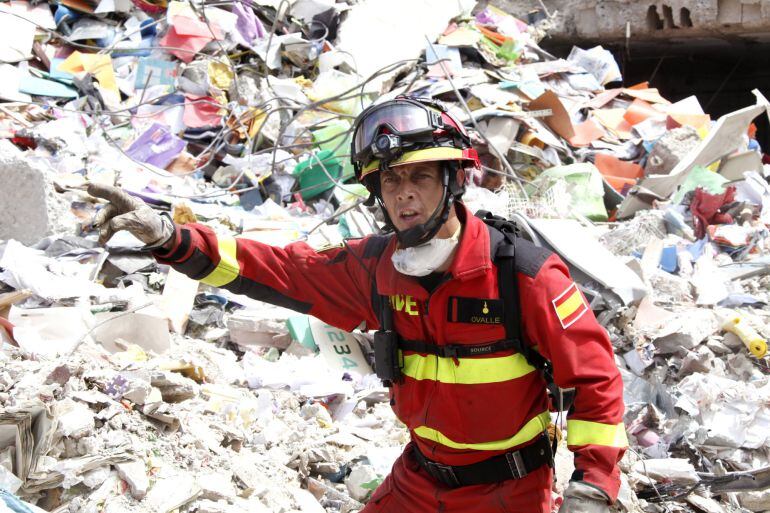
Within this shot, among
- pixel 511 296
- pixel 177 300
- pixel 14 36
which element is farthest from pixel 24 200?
pixel 511 296

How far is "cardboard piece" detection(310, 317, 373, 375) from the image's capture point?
4.47m

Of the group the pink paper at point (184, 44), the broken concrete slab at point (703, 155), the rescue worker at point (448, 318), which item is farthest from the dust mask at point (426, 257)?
the pink paper at point (184, 44)

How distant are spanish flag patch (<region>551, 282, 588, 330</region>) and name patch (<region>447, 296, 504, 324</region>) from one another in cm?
17

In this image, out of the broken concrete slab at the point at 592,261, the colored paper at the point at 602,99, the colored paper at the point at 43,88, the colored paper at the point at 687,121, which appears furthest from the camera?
the colored paper at the point at 602,99

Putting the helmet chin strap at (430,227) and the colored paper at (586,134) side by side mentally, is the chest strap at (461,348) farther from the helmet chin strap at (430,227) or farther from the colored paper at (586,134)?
the colored paper at (586,134)

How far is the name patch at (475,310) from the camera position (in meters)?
2.31

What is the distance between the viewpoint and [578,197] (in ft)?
22.3

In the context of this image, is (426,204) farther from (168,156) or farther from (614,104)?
(614,104)

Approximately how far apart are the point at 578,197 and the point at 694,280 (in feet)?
4.99

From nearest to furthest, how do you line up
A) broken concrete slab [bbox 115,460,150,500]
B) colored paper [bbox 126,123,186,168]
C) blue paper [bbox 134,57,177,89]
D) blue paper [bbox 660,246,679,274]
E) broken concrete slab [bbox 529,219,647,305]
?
1. broken concrete slab [bbox 115,460,150,500]
2. broken concrete slab [bbox 529,219,647,305]
3. blue paper [bbox 660,246,679,274]
4. colored paper [bbox 126,123,186,168]
5. blue paper [bbox 134,57,177,89]

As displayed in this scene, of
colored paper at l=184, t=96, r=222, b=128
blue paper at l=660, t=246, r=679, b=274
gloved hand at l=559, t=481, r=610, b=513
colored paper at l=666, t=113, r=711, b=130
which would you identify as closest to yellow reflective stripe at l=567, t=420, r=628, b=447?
gloved hand at l=559, t=481, r=610, b=513

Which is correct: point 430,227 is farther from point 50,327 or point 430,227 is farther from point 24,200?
point 24,200

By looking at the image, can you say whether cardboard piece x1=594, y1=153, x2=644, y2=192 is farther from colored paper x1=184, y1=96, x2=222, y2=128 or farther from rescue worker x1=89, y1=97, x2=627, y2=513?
rescue worker x1=89, y1=97, x2=627, y2=513

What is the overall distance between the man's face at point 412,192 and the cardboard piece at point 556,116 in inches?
217
